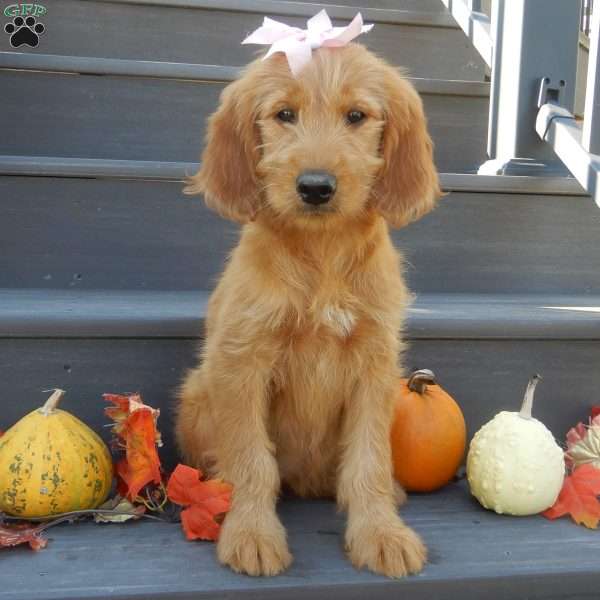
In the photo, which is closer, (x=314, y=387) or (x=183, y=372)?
(x=314, y=387)

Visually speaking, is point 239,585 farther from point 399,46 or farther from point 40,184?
point 399,46

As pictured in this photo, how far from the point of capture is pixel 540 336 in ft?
7.50

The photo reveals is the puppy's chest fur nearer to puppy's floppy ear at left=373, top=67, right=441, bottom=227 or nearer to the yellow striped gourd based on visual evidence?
puppy's floppy ear at left=373, top=67, right=441, bottom=227

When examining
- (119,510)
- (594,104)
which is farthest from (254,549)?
(594,104)

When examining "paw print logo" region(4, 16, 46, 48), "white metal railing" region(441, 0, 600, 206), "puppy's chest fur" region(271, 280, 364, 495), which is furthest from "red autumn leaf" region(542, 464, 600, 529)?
"paw print logo" region(4, 16, 46, 48)

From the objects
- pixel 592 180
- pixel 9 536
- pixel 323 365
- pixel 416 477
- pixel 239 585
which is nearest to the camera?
pixel 239 585

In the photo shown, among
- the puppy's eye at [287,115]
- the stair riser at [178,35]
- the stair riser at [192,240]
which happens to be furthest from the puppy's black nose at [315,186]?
the stair riser at [178,35]

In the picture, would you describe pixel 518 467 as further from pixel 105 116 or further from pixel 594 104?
pixel 105 116

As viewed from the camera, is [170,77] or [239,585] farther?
[170,77]

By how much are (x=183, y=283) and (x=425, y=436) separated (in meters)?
1.04

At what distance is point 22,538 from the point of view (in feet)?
5.59

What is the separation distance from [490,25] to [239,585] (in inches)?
108

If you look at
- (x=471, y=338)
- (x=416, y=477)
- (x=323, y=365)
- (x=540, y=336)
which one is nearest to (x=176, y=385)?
(x=323, y=365)
